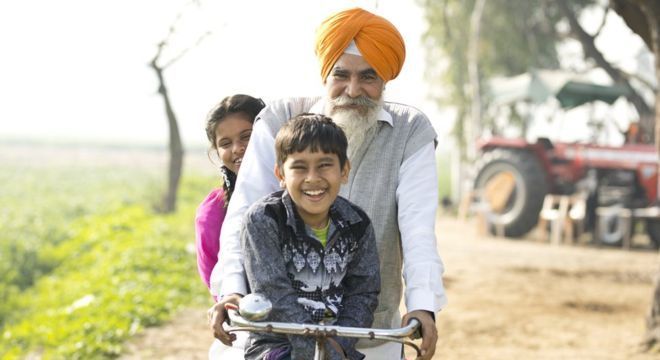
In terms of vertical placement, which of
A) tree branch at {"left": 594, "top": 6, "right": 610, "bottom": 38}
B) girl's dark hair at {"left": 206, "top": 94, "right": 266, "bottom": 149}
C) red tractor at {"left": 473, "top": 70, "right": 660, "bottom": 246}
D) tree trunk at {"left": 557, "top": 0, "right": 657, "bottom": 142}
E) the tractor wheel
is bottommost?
the tractor wheel

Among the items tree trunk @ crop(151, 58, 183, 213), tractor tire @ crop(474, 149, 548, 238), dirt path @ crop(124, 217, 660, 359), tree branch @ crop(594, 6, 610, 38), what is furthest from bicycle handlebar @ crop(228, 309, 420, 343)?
tree branch @ crop(594, 6, 610, 38)

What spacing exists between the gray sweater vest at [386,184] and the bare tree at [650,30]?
4501 mm

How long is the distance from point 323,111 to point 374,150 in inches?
10.7

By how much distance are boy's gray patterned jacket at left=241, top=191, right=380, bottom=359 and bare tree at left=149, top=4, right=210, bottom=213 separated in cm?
1381

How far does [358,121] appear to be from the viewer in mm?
3258

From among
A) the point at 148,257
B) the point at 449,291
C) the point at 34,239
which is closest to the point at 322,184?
the point at 449,291

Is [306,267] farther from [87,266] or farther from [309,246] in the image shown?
[87,266]

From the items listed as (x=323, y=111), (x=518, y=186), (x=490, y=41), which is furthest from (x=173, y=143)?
(x=323, y=111)

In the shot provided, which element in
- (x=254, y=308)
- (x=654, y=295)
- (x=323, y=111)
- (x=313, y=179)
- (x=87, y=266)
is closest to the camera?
(x=254, y=308)

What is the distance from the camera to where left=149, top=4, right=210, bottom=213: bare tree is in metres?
16.9

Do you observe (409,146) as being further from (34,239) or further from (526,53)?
(526,53)

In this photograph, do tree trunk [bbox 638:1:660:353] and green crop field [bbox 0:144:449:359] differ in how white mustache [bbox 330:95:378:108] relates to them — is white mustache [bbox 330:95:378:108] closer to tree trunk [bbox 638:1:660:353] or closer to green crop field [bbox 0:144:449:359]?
tree trunk [bbox 638:1:660:353]

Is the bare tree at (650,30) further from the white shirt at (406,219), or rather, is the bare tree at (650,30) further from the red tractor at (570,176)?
the red tractor at (570,176)

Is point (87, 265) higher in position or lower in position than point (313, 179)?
lower
